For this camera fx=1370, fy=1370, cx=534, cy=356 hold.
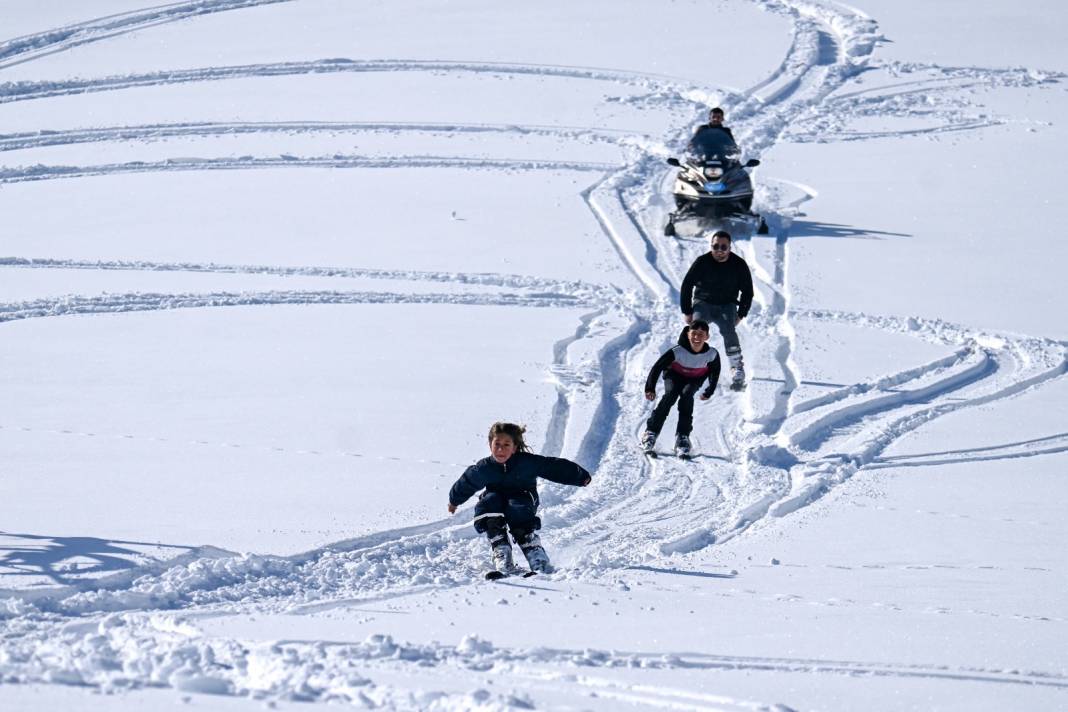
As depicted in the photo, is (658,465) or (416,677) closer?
(416,677)

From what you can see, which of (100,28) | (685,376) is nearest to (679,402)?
(685,376)

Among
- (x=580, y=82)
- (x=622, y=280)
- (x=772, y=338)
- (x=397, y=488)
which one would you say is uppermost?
(x=580, y=82)

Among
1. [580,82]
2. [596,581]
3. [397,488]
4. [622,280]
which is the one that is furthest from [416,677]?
[580,82]

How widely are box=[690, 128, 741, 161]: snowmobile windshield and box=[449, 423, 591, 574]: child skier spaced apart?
28.6 feet

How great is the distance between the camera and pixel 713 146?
52.7 feet

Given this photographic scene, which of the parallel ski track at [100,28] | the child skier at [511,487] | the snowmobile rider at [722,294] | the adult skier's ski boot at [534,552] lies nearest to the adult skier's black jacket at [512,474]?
the child skier at [511,487]

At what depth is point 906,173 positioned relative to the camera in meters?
17.6

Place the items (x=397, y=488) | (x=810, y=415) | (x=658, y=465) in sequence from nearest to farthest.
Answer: (x=397, y=488) → (x=658, y=465) → (x=810, y=415)

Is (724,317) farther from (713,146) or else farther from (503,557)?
(713,146)

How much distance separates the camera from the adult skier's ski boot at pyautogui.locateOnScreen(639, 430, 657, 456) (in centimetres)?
979

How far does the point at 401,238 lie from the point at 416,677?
9.76 m

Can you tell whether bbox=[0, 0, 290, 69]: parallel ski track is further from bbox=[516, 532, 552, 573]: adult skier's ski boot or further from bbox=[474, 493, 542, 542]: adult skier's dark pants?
bbox=[516, 532, 552, 573]: adult skier's ski boot

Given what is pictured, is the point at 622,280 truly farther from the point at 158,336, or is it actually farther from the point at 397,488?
the point at 397,488

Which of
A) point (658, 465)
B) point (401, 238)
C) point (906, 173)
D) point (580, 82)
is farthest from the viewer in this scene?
point (580, 82)
